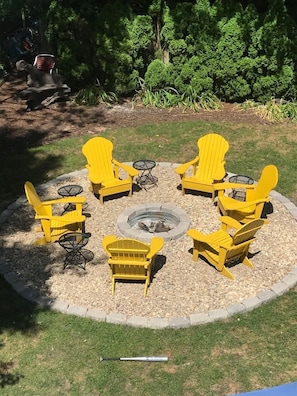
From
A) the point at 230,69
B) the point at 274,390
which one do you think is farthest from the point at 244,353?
the point at 230,69

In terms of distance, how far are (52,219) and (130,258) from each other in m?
1.74

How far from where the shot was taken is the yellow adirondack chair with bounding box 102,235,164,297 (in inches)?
286

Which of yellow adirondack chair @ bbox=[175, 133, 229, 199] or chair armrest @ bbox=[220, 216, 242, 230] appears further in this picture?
yellow adirondack chair @ bbox=[175, 133, 229, 199]

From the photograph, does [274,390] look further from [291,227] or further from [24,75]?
[24,75]

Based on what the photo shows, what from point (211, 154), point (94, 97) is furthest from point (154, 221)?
point (94, 97)

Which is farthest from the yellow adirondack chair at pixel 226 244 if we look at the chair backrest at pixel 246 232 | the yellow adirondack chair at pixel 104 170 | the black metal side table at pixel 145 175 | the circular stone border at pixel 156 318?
the black metal side table at pixel 145 175

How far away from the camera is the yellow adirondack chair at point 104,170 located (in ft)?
32.0

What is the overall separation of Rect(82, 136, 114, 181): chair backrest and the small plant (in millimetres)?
5031

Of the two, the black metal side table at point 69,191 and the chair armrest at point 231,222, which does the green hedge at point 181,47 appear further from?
the chair armrest at point 231,222

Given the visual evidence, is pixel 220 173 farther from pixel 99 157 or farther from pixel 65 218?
pixel 65 218

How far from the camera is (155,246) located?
7.68 meters

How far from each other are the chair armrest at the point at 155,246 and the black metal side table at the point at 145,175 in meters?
2.73

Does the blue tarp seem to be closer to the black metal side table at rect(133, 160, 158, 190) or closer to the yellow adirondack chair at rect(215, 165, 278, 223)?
the yellow adirondack chair at rect(215, 165, 278, 223)

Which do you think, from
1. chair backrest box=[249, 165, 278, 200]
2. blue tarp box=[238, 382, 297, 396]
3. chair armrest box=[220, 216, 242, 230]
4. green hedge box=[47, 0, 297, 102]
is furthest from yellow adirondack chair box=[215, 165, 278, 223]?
green hedge box=[47, 0, 297, 102]
